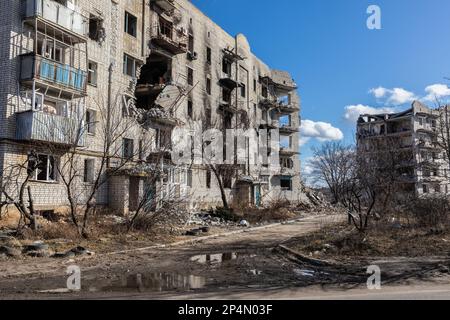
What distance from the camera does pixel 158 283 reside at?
984 cm

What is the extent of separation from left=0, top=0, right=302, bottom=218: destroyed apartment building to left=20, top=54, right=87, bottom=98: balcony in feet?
0.17

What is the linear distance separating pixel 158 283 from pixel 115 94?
19937 millimetres

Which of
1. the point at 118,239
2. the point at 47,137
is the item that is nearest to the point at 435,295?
the point at 118,239

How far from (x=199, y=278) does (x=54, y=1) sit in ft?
60.9

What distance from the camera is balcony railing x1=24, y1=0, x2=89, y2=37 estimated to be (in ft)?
68.5

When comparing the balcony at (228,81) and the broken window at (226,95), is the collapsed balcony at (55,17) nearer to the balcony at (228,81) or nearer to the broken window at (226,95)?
the balcony at (228,81)

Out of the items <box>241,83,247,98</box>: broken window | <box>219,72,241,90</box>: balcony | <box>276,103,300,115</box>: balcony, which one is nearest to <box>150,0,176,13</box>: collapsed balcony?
<box>219,72,241,90</box>: balcony

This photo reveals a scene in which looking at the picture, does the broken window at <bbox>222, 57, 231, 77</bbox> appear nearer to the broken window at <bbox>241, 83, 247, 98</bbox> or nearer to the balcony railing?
the broken window at <bbox>241, 83, 247, 98</bbox>

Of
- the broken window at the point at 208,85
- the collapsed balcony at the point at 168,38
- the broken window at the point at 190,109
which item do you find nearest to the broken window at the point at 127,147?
the collapsed balcony at the point at 168,38

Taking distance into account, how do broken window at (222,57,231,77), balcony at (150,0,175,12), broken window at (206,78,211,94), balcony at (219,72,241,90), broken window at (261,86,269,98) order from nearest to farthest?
balcony at (150,0,175,12) < broken window at (206,78,211,94) < balcony at (219,72,241,90) < broken window at (222,57,231,77) < broken window at (261,86,269,98)

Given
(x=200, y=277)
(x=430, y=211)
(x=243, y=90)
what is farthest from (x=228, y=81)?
(x=200, y=277)

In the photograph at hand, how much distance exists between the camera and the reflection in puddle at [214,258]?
13414 millimetres

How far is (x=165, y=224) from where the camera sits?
20.8 m
